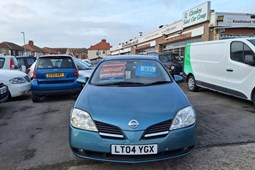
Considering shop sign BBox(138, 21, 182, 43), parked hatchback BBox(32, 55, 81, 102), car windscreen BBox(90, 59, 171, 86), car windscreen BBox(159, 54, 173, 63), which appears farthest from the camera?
shop sign BBox(138, 21, 182, 43)

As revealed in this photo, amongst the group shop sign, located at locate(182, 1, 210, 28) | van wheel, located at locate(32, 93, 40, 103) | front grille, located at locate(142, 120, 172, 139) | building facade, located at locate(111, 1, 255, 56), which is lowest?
van wheel, located at locate(32, 93, 40, 103)

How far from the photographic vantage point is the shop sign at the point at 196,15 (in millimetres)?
15800

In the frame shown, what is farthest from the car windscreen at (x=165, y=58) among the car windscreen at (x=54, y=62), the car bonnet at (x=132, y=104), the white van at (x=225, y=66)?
the car bonnet at (x=132, y=104)

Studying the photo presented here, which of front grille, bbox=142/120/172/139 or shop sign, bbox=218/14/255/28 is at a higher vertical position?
shop sign, bbox=218/14/255/28

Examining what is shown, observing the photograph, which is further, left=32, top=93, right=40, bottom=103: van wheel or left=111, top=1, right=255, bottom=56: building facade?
left=111, top=1, right=255, bottom=56: building facade

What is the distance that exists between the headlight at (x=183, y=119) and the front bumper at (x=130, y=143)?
55 mm

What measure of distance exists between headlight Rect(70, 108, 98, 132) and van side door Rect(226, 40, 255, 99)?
4.99 metres

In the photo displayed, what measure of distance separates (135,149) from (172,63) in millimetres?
10896

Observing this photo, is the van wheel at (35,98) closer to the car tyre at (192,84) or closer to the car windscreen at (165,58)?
the car tyre at (192,84)

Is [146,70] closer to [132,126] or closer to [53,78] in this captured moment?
[132,126]

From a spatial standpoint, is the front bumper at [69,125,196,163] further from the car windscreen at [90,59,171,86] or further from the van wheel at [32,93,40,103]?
the van wheel at [32,93,40,103]

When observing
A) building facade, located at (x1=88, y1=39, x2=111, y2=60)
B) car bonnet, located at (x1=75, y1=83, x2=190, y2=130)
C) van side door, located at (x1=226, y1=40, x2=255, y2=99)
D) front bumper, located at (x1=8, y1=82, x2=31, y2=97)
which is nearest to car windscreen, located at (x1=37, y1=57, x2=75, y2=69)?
front bumper, located at (x1=8, y1=82, x2=31, y2=97)

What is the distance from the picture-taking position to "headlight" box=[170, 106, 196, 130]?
2840mm

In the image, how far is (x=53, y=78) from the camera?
24.3ft
